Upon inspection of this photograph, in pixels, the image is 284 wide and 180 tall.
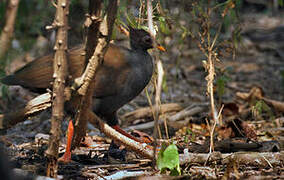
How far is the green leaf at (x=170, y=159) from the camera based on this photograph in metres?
2.83

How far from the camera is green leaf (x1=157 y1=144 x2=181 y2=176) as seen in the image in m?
2.83

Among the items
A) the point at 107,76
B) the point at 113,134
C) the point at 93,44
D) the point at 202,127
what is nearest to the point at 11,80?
the point at 107,76

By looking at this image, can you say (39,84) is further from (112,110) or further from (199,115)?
(199,115)

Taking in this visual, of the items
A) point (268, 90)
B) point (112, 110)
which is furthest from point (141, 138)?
point (268, 90)

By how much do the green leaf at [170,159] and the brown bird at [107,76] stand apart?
140 centimetres

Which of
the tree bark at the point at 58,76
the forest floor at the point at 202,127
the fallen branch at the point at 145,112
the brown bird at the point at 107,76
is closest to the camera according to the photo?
the tree bark at the point at 58,76

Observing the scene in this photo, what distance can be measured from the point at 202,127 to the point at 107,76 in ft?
5.51

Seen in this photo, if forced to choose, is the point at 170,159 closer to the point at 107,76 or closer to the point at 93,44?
the point at 93,44

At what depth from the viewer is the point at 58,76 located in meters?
2.53

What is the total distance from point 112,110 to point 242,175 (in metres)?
1.78

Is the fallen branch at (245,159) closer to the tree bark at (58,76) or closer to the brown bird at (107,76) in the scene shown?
the tree bark at (58,76)

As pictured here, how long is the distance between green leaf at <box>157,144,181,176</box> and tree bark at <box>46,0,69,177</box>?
0.80m

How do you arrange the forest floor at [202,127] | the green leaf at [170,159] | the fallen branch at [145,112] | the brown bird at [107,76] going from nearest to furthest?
the green leaf at [170,159] < the forest floor at [202,127] < the brown bird at [107,76] < the fallen branch at [145,112]

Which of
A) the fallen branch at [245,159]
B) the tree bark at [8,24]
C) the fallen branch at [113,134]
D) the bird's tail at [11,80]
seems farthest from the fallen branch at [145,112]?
the tree bark at [8,24]
